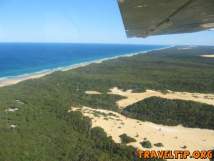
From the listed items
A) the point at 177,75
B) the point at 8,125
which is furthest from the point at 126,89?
the point at 8,125

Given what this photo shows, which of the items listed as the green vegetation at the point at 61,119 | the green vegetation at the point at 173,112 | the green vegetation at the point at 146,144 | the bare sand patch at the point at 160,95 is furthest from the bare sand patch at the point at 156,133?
the bare sand patch at the point at 160,95

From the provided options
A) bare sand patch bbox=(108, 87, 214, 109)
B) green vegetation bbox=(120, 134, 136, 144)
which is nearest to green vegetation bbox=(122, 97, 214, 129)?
bare sand patch bbox=(108, 87, 214, 109)

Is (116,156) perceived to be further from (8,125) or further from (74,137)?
(8,125)

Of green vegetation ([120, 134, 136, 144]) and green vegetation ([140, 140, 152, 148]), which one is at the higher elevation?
green vegetation ([120, 134, 136, 144])

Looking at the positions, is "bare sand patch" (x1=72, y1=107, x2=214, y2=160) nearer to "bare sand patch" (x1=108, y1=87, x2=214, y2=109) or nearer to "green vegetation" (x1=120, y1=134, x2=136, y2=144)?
"green vegetation" (x1=120, y1=134, x2=136, y2=144)

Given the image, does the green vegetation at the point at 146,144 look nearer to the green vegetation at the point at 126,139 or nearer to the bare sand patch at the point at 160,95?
the green vegetation at the point at 126,139

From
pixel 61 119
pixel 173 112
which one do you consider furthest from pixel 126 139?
pixel 173 112
